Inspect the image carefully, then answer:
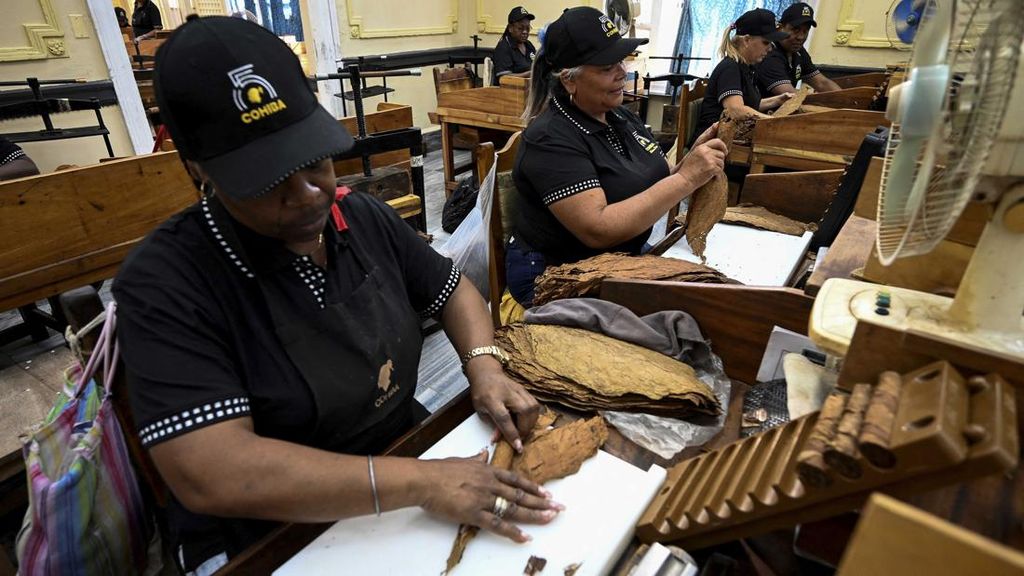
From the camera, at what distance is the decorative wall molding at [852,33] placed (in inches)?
199

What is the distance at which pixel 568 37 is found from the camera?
5.71 ft

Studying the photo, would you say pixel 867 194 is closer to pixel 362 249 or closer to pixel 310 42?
pixel 362 249

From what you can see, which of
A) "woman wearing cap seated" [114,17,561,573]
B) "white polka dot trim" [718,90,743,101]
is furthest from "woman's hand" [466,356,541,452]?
"white polka dot trim" [718,90,743,101]

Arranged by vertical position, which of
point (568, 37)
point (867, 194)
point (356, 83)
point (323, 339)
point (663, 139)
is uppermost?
point (568, 37)

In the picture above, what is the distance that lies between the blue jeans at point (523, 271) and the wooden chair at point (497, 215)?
1.9 inches

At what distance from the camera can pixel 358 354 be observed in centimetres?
100

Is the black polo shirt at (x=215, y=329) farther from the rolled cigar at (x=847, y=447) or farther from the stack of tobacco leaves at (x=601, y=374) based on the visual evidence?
the rolled cigar at (x=847, y=447)

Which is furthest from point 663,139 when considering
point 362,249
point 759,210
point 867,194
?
point 362,249

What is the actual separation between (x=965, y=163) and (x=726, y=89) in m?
3.14

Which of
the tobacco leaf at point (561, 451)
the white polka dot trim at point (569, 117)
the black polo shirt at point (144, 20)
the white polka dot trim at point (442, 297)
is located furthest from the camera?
the black polo shirt at point (144, 20)

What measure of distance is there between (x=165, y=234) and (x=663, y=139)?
5360 mm

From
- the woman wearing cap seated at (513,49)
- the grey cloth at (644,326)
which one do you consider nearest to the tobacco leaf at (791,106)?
the grey cloth at (644,326)

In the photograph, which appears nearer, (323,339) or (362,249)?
(323,339)

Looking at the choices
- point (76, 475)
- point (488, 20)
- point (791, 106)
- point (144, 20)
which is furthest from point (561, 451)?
point (144, 20)
